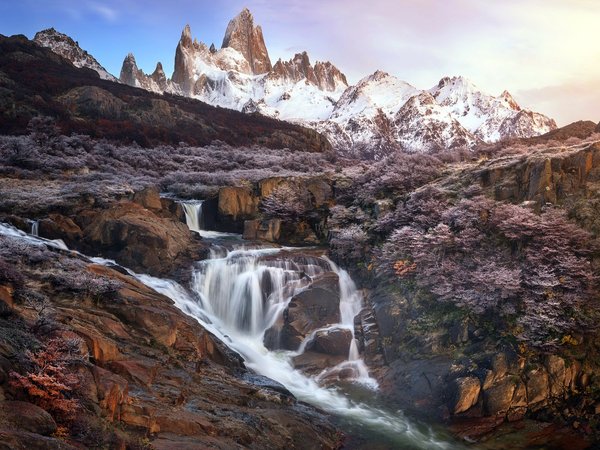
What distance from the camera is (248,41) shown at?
590ft

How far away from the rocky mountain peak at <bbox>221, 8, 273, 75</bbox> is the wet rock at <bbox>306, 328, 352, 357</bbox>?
170764 mm

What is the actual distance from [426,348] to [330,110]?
13641 cm

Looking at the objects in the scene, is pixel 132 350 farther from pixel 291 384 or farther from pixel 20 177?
pixel 20 177

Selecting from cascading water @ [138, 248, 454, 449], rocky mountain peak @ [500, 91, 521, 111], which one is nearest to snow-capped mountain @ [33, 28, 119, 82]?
cascading water @ [138, 248, 454, 449]

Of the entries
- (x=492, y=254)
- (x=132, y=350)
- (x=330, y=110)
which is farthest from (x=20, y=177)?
(x=330, y=110)

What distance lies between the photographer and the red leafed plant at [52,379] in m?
6.93

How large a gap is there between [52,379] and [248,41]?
619 ft

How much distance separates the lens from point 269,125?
209 ft

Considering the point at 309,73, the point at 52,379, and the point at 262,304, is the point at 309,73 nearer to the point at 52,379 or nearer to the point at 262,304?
the point at 262,304

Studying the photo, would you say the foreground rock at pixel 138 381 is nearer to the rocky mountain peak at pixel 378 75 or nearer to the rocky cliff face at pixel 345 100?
the rocky cliff face at pixel 345 100

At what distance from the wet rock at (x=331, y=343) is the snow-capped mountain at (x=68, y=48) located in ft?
267

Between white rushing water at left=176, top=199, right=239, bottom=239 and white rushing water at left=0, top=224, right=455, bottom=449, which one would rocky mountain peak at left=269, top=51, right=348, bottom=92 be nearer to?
white rushing water at left=176, top=199, right=239, bottom=239

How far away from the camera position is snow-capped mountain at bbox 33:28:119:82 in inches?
3329

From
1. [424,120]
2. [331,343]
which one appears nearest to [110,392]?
[331,343]
